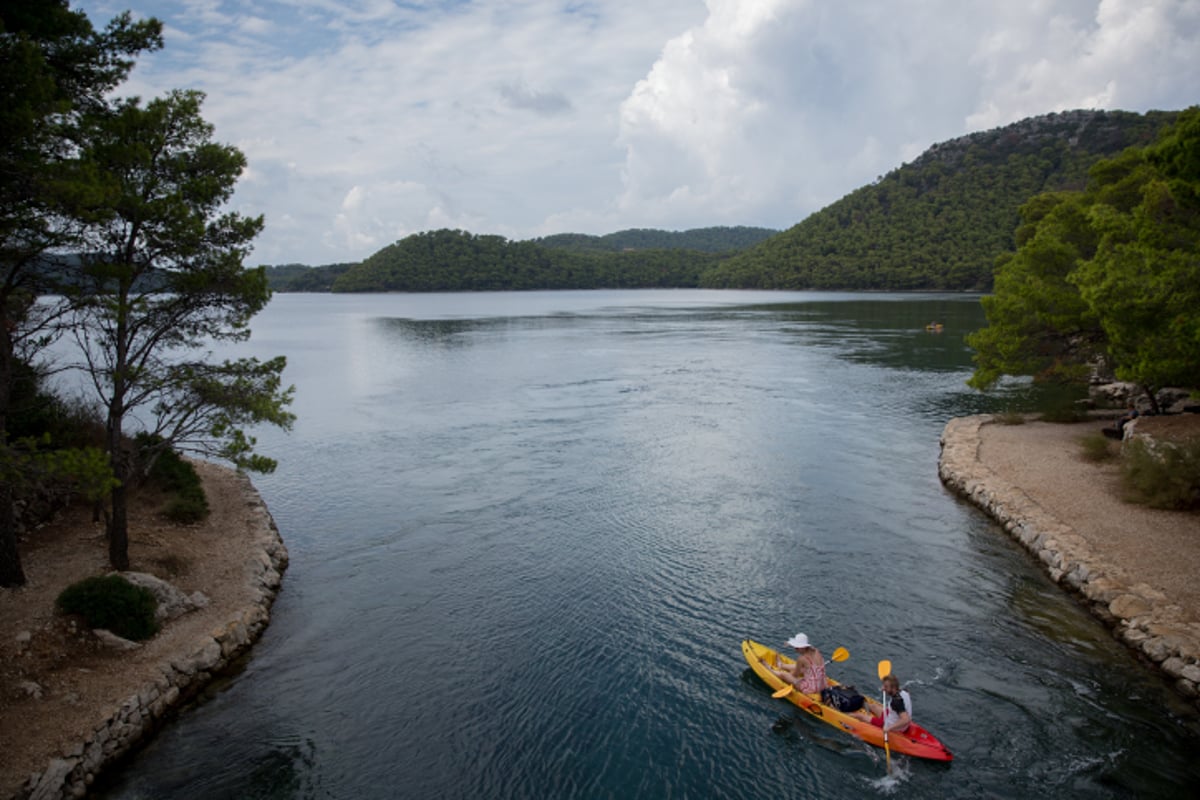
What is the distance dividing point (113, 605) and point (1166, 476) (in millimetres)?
25703

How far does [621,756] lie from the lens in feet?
39.1

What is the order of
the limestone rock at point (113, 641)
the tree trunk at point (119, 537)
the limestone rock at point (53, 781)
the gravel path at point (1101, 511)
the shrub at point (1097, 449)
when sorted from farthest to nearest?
the shrub at point (1097, 449) → the gravel path at point (1101, 511) → the tree trunk at point (119, 537) → the limestone rock at point (113, 641) → the limestone rock at point (53, 781)

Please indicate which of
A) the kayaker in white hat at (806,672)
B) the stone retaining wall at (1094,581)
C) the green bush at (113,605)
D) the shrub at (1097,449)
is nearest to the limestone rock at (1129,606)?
the stone retaining wall at (1094,581)

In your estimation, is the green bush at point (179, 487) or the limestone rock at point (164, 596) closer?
the limestone rock at point (164, 596)

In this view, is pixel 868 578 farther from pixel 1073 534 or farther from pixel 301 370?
pixel 301 370

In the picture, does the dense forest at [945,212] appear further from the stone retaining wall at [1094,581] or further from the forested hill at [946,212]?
the stone retaining wall at [1094,581]

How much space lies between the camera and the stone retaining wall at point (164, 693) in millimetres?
10375

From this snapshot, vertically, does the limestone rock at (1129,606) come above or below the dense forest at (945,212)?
below

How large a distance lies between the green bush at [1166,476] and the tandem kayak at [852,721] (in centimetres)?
1248

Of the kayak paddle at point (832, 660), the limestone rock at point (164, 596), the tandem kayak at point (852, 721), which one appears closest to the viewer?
the tandem kayak at point (852, 721)

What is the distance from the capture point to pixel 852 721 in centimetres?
1208

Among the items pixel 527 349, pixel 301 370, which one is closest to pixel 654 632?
pixel 301 370

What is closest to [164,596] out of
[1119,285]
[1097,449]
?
[1119,285]

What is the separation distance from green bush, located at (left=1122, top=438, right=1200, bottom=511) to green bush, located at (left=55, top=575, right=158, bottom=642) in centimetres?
2489
